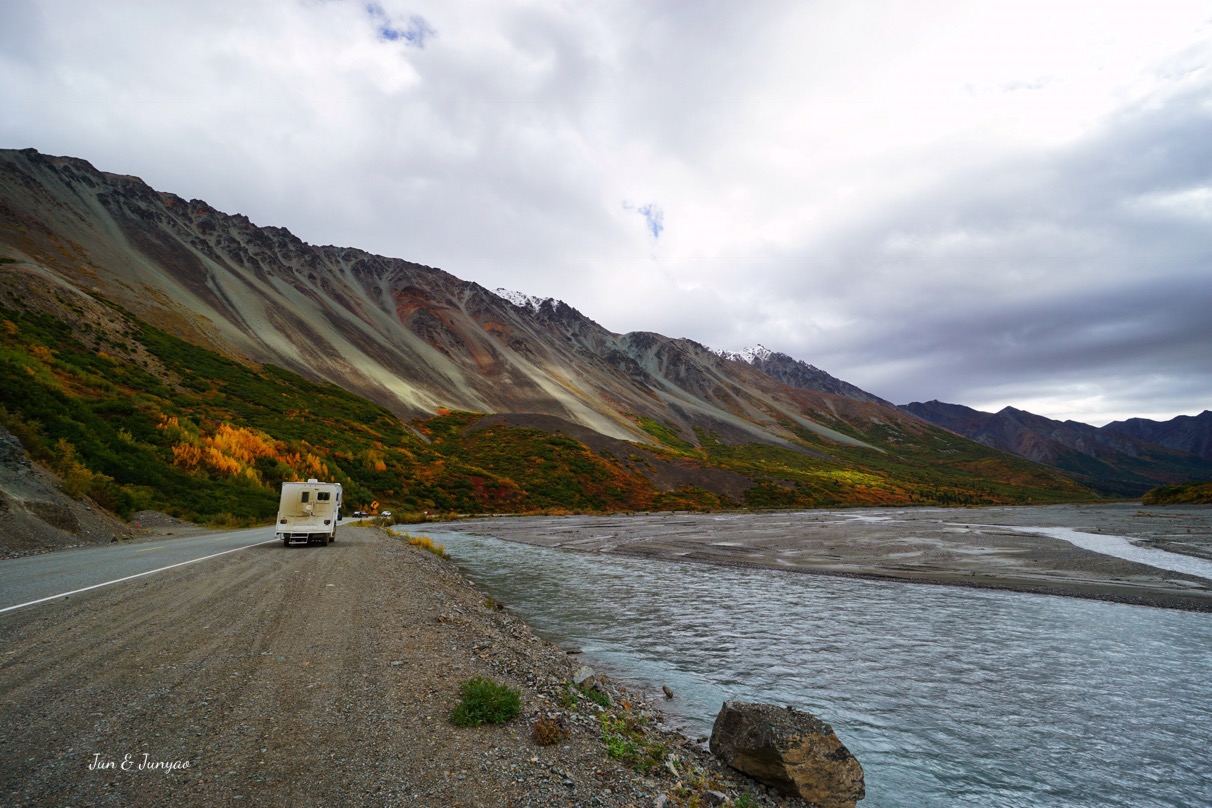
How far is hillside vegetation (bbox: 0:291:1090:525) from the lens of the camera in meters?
32.8

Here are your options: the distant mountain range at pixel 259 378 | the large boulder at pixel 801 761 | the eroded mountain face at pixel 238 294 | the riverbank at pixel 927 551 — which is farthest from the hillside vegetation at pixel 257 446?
the large boulder at pixel 801 761

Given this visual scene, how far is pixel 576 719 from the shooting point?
800 centimetres

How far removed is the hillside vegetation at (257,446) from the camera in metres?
32.8

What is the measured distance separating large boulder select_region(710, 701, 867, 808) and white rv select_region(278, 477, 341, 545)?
25.1 meters

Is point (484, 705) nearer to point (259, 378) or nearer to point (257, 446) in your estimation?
point (257, 446)

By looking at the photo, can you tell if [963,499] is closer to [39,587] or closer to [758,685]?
[758,685]

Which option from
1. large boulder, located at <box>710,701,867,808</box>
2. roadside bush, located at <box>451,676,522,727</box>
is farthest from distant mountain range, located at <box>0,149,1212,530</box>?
large boulder, located at <box>710,701,867,808</box>

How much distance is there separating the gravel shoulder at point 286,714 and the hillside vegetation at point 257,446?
23.3m

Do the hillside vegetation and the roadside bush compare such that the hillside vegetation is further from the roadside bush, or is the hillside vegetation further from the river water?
the roadside bush

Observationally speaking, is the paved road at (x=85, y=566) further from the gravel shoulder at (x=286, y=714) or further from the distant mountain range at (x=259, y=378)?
the distant mountain range at (x=259, y=378)

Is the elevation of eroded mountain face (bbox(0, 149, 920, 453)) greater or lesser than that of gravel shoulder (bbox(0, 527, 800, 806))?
greater

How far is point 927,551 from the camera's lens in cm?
3559

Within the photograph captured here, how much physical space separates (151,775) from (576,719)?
5.03 metres

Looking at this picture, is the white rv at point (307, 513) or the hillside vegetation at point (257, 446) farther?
the hillside vegetation at point (257, 446)
